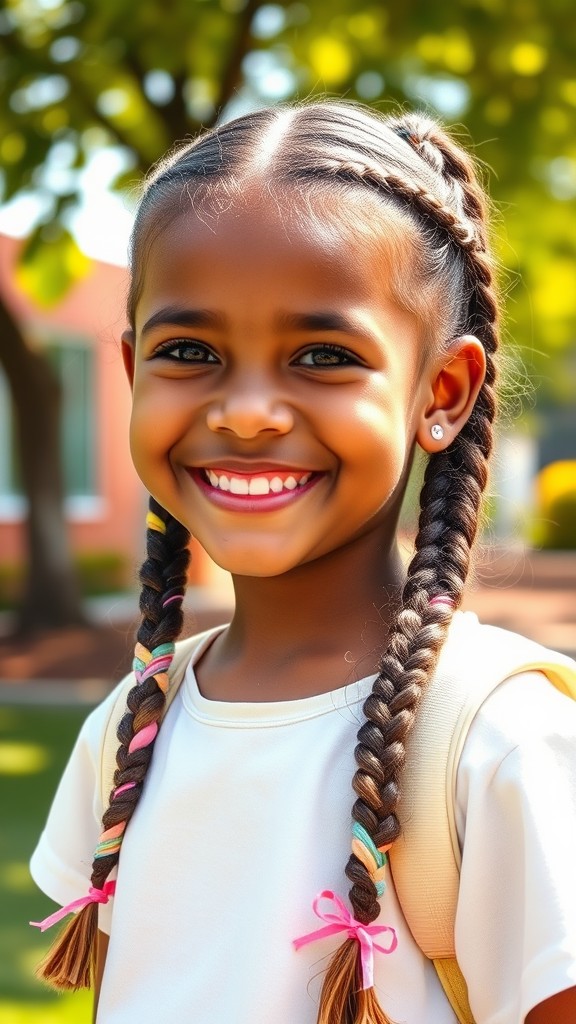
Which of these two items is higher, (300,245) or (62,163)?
(62,163)

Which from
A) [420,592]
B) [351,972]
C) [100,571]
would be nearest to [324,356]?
[420,592]

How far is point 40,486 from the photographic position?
1080 centimetres

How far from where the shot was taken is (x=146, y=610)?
6.09 feet

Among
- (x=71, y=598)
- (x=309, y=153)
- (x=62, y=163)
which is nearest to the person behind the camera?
(x=309, y=153)

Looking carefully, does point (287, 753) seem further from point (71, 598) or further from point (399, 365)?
point (71, 598)

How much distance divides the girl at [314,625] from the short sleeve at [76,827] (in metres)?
0.11

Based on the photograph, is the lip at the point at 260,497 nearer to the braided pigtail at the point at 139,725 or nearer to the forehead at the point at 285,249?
the forehead at the point at 285,249

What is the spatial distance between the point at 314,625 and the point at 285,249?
49 cm

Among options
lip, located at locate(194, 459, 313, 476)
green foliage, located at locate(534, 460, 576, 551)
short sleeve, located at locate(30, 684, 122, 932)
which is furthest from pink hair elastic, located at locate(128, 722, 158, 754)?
green foliage, located at locate(534, 460, 576, 551)

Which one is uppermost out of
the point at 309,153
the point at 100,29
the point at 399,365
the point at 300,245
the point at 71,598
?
the point at 100,29

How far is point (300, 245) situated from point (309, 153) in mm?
176

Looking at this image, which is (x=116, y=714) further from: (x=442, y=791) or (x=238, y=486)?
(x=442, y=791)

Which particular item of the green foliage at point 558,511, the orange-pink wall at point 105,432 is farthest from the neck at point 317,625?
the green foliage at point 558,511

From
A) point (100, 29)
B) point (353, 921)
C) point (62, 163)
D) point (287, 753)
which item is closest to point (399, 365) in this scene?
point (287, 753)
